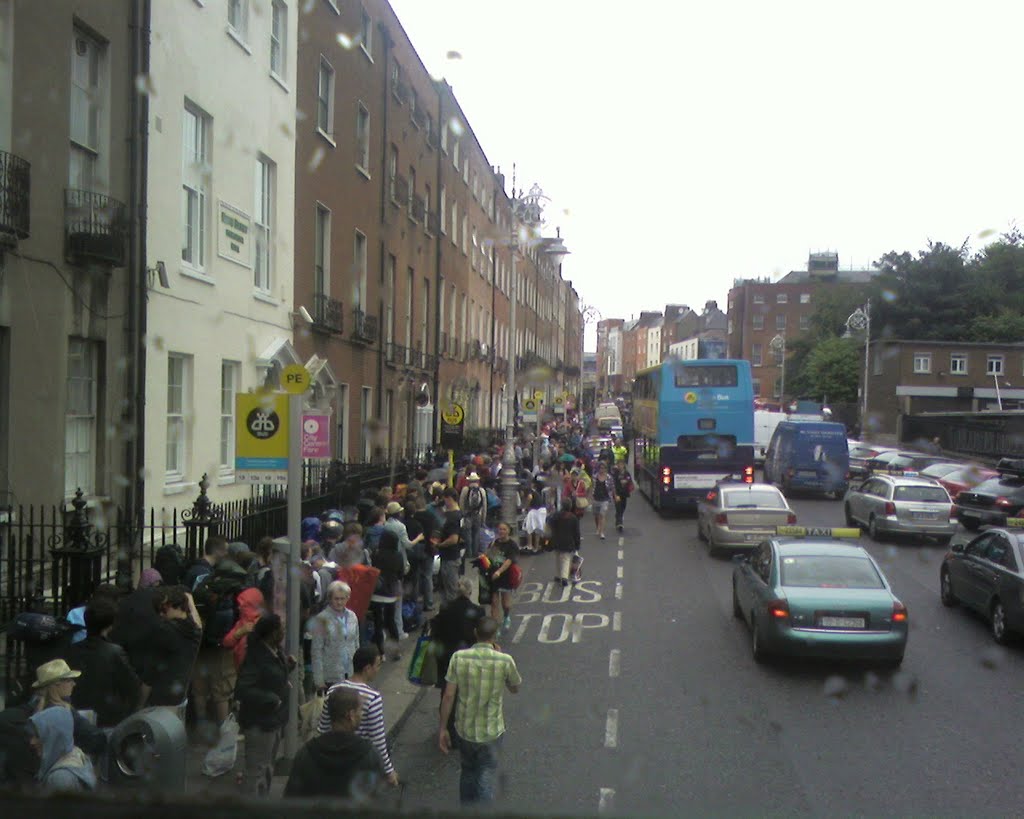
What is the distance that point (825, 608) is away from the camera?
34.9ft

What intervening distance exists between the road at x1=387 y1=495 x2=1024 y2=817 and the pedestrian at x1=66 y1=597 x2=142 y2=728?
205 centimetres

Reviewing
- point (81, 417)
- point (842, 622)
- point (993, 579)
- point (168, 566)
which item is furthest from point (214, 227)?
point (993, 579)

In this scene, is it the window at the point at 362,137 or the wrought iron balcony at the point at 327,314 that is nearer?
the wrought iron balcony at the point at 327,314

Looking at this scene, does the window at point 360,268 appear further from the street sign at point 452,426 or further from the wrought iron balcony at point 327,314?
the street sign at point 452,426

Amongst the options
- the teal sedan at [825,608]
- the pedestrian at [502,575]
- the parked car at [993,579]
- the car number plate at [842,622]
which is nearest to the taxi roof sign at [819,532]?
the teal sedan at [825,608]

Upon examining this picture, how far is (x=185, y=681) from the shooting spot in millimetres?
6918

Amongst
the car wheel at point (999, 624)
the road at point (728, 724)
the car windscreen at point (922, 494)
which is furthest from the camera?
the car windscreen at point (922, 494)

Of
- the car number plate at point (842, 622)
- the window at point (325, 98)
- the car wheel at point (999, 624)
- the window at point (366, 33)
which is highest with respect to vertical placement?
the window at point (366, 33)

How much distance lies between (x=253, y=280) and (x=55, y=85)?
7.09 meters

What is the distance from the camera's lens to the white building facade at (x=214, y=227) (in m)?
14.3

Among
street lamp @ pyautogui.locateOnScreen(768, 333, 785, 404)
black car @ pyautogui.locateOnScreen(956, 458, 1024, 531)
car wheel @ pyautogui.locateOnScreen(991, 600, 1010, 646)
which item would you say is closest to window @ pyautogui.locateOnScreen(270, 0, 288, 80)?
car wheel @ pyautogui.locateOnScreen(991, 600, 1010, 646)

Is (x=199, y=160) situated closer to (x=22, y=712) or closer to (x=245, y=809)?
(x=22, y=712)

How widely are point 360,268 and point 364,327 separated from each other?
174 centimetres

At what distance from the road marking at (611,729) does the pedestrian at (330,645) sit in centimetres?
226
